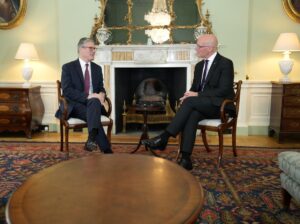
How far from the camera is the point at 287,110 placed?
4.00 m

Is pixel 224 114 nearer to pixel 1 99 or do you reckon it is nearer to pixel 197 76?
pixel 197 76

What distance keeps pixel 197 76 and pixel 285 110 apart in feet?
4.76

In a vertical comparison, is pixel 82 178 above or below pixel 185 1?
below

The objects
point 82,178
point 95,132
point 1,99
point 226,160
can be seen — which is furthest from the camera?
point 1,99

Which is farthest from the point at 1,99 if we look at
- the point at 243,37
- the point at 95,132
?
the point at 243,37

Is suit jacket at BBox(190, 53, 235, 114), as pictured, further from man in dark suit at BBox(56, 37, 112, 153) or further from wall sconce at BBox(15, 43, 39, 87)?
wall sconce at BBox(15, 43, 39, 87)

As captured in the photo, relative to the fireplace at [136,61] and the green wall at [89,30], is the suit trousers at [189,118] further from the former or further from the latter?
the green wall at [89,30]

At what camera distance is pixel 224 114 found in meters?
2.96

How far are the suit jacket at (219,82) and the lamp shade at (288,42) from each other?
1.27m

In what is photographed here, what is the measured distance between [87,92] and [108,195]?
2.15 meters

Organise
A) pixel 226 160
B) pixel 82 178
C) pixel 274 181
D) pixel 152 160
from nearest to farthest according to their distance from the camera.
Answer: pixel 82 178 → pixel 152 160 → pixel 274 181 → pixel 226 160

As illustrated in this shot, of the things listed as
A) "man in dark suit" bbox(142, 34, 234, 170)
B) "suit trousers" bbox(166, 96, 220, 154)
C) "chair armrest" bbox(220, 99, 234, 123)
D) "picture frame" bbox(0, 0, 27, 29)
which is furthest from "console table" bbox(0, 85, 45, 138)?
"chair armrest" bbox(220, 99, 234, 123)

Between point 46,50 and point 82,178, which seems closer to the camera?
point 82,178

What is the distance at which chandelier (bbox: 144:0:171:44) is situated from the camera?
4.39 meters
